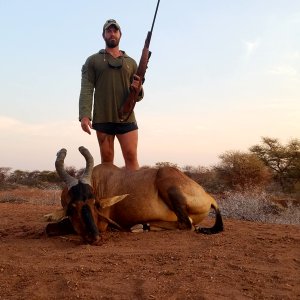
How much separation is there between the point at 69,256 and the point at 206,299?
5.48 ft

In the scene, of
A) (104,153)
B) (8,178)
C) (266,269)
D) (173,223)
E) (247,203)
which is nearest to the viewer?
(266,269)

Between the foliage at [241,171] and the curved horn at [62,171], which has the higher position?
the foliage at [241,171]

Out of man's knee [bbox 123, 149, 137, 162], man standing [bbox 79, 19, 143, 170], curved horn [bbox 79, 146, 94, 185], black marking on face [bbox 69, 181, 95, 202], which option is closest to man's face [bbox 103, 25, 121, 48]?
man standing [bbox 79, 19, 143, 170]

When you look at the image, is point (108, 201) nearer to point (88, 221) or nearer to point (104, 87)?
point (88, 221)

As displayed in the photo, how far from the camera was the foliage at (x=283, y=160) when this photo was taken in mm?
20000

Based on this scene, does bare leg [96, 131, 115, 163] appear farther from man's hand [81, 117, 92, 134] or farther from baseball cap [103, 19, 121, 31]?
baseball cap [103, 19, 121, 31]

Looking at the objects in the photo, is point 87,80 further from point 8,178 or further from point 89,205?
point 8,178

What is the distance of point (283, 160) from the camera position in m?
20.7

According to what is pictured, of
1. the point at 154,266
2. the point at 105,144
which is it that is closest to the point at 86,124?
the point at 105,144

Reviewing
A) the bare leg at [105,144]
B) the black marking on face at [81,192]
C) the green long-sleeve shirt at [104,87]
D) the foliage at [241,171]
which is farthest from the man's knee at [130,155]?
the foliage at [241,171]

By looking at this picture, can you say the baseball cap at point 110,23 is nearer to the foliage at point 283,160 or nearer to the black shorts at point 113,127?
the black shorts at point 113,127

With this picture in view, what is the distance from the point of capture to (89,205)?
5.13 meters

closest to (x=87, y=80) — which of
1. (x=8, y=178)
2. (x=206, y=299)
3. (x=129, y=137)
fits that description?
(x=129, y=137)

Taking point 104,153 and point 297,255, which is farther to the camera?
point 104,153
